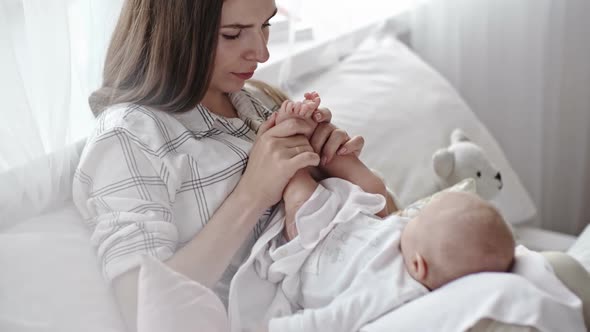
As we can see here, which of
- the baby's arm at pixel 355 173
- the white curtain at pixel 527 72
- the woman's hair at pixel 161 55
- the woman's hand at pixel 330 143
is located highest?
the woman's hair at pixel 161 55

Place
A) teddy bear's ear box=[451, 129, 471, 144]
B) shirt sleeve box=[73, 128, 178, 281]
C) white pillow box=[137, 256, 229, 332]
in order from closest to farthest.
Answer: white pillow box=[137, 256, 229, 332]
shirt sleeve box=[73, 128, 178, 281]
teddy bear's ear box=[451, 129, 471, 144]

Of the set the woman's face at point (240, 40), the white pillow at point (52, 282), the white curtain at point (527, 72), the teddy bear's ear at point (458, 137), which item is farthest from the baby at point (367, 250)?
the white curtain at point (527, 72)

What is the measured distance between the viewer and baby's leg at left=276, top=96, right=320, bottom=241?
3.84ft

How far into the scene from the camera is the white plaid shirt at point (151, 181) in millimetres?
1066

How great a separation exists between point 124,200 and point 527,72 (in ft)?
5.18

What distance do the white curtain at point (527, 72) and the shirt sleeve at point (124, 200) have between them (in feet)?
4.35

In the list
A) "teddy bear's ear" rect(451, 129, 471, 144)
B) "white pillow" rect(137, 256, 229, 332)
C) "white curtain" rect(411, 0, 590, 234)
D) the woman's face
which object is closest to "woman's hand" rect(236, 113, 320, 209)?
the woman's face

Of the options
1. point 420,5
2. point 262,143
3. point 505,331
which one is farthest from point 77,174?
point 420,5

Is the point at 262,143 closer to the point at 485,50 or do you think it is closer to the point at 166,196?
the point at 166,196

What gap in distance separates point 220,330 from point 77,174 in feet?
1.13

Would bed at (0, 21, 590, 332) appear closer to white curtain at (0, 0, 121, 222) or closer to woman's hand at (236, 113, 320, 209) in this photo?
white curtain at (0, 0, 121, 222)

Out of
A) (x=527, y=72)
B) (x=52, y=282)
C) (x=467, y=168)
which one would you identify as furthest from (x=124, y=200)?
(x=527, y=72)

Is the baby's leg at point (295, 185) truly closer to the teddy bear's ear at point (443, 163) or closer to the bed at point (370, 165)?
the bed at point (370, 165)

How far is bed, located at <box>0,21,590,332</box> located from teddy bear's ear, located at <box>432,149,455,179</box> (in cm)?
8
